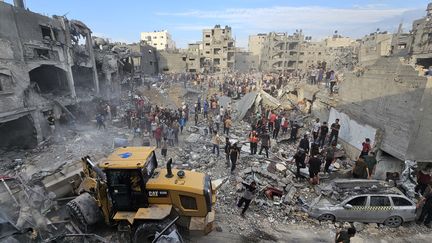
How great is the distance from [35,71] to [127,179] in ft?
59.3

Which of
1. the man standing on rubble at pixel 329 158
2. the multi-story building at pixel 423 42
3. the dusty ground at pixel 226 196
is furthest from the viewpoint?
the multi-story building at pixel 423 42

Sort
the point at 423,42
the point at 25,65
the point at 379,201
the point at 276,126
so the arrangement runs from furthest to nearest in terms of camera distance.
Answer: the point at 423,42
the point at 276,126
the point at 25,65
the point at 379,201

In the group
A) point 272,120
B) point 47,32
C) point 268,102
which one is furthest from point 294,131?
point 47,32

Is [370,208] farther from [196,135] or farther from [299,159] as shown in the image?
[196,135]

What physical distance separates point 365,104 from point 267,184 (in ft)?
24.4

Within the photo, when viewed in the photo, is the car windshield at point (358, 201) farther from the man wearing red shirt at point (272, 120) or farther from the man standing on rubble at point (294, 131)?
the man wearing red shirt at point (272, 120)

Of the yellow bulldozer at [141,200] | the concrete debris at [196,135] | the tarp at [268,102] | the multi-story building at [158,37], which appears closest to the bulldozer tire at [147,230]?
the yellow bulldozer at [141,200]

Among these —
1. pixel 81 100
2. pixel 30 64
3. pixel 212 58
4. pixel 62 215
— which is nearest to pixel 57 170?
pixel 62 215

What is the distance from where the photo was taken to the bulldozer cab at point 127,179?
6243 millimetres

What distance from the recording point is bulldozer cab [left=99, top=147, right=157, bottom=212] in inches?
246

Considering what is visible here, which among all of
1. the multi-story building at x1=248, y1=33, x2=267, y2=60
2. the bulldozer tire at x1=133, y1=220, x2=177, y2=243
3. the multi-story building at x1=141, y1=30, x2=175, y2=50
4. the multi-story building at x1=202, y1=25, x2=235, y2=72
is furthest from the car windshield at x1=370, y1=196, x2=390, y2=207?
the multi-story building at x1=141, y1=30, x2=175, y2=50

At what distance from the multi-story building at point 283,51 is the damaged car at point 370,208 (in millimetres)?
49032

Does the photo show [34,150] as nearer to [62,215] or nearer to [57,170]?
[57,170]

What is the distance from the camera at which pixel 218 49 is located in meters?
56.7
